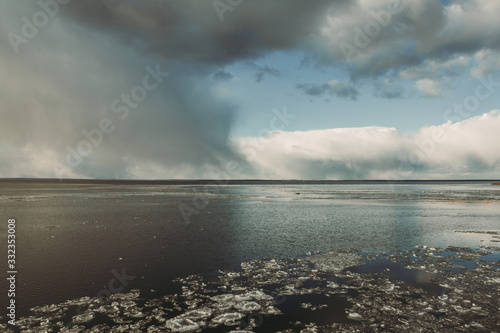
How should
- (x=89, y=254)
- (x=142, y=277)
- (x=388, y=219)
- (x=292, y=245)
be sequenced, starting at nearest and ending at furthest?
(x=142, y=277)
(x=89, y=254)
(x=292, y=245)
(x=388, y=219)

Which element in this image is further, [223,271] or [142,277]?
[223,271]

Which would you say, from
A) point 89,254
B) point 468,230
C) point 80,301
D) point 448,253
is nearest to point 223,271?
point 80,301

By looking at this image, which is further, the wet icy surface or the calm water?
the calm water

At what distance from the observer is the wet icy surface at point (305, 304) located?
10.1m

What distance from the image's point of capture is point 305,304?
11.8m

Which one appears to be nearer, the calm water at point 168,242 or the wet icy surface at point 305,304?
the wet icy surface at point 305,304

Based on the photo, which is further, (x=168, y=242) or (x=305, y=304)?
(x=168, y=242)

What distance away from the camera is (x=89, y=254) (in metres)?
19.4

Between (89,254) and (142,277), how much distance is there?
258 inches

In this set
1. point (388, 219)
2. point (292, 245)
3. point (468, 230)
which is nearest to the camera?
point (292, 245)

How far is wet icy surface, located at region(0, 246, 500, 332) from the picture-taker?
33.1 ft

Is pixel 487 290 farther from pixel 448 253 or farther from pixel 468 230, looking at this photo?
pixel 468 230

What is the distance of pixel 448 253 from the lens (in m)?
19.9

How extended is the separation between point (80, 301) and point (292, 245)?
14068 mm
